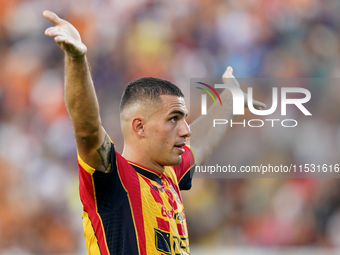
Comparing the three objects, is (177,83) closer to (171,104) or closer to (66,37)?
(171,104)

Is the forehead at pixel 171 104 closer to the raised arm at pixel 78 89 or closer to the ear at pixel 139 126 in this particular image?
the ear at pixel 139 126

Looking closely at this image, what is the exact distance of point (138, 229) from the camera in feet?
6.16

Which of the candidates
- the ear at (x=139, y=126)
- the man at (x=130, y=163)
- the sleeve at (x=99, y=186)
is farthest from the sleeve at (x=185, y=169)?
the sleeve at (x=99, y=186)

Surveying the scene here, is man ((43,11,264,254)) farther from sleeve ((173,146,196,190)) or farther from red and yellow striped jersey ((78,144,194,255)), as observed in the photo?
sleeve ((173,146,196,190))

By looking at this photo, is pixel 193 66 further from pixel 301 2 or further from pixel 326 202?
pixel 326 202

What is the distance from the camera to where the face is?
82.7 inches

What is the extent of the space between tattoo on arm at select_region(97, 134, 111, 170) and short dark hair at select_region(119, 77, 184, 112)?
48cm

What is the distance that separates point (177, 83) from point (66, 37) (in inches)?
172

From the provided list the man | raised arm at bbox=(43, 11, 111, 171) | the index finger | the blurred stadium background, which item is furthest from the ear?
the blurred stadium background

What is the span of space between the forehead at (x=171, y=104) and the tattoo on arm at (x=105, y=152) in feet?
1.55

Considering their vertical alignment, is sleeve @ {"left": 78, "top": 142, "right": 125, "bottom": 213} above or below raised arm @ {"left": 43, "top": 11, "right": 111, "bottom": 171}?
below

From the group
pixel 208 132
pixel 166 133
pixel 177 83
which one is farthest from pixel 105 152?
pixel 177 83

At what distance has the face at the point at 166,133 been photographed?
2100mm

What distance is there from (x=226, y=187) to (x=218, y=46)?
7.24ft
